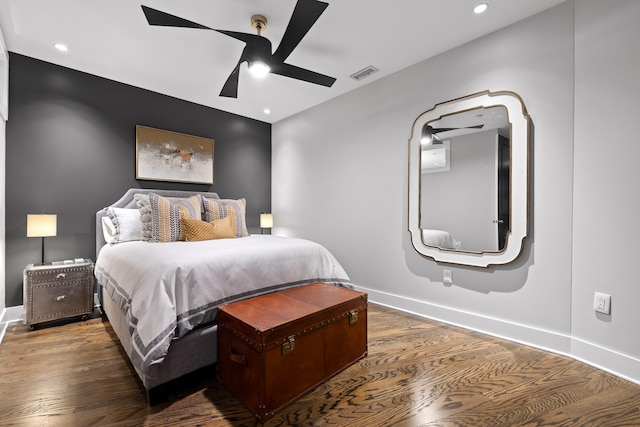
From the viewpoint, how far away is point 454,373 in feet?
6.07

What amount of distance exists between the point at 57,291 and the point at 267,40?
112 inches

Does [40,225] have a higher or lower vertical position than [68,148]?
lower

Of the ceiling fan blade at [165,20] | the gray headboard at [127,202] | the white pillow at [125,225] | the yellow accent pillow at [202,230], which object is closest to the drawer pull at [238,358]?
the yellow accent pillow at [202,230]

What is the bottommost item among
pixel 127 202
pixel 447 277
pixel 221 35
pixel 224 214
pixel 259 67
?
pixel 447 277

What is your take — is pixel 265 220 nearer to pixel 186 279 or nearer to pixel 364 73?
pixel 364 73

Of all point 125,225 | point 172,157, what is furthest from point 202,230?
point 172,157

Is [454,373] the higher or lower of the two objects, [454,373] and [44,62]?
the lower

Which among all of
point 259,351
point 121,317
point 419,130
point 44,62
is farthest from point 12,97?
point 419,130

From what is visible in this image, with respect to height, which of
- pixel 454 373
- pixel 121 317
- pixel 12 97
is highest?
pixel 12 97

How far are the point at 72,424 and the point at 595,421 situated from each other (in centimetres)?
256

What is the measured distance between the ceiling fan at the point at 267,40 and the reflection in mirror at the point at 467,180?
4.09 feet

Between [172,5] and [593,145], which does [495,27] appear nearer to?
[593,145]

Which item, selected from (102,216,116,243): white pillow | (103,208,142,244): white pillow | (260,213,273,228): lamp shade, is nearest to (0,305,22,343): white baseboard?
(102,216,116,243): white pillow

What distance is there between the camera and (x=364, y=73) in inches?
123
